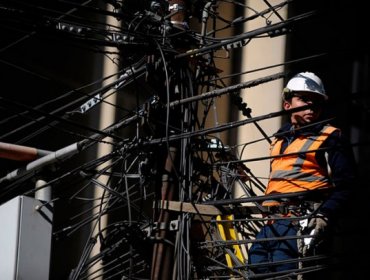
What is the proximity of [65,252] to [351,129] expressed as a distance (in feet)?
13.1

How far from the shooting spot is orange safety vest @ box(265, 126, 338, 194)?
258 inches

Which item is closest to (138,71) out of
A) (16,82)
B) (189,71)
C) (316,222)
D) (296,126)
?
(189,71)

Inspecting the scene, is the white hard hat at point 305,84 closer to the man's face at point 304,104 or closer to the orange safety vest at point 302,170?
the man's face at point 304,104

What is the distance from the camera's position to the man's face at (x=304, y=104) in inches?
273

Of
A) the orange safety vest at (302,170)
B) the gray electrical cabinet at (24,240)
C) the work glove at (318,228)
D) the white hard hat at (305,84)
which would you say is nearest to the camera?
the work glove at (318,228)

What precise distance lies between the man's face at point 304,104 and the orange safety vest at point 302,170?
207mm

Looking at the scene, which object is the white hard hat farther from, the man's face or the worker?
the worker

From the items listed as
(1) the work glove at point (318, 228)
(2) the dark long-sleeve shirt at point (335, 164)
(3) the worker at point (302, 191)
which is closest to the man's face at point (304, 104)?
(3) the worker at point (302, 191)

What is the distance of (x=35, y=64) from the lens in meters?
10.9

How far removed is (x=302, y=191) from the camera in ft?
20.3

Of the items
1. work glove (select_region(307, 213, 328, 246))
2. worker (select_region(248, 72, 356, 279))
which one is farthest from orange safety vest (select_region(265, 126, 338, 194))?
work glove (select_region(307, 213, 328, 246))

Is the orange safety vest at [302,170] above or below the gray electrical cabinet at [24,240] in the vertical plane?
above

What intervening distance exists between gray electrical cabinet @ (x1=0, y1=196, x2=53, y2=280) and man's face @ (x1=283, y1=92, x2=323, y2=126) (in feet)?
7.50

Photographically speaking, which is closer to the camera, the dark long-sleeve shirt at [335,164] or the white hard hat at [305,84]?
the dark long-sleeve shirt at [335,164]
